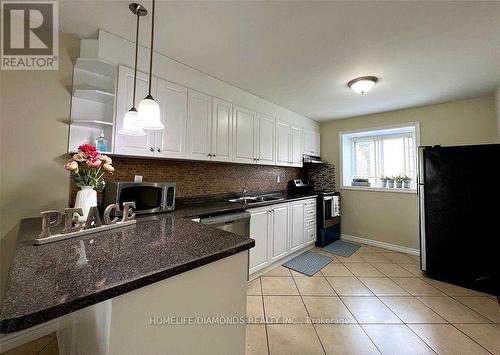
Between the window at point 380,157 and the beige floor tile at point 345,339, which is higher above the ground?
the window at point 380,157

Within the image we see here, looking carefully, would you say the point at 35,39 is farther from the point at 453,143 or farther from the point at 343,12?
the point at 453,143

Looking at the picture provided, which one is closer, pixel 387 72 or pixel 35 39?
pixel 35 39

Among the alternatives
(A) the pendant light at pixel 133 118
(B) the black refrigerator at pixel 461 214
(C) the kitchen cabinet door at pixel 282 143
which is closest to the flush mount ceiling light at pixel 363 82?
(B) the black refrigerator at pixel 461 214

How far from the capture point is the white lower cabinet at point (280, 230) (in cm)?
259

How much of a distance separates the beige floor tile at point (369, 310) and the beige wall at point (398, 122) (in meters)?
1.92

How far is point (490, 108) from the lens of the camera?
2926 mm

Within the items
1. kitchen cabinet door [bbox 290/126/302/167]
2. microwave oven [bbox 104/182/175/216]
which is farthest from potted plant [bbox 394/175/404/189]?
microwave oven [bbox 104/182/175/216]

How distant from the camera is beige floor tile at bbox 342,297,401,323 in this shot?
1.92 meters

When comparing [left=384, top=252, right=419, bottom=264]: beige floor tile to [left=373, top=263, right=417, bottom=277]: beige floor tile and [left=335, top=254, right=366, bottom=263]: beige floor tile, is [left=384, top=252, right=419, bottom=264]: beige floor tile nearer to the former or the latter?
[left=373, top=263, right=417, bottom=277]: beige floor tile

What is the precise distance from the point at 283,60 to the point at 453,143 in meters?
3.00

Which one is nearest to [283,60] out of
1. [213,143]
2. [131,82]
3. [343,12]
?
[343,12]

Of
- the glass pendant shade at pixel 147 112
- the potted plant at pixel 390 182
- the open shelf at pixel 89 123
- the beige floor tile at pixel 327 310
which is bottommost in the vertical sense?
the beige floor tile at pixel 327 310

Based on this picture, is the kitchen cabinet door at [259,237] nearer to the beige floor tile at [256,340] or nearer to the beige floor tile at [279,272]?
the beige floor tile at [279,272]

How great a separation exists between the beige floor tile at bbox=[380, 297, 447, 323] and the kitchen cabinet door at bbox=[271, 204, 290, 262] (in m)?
1.24
